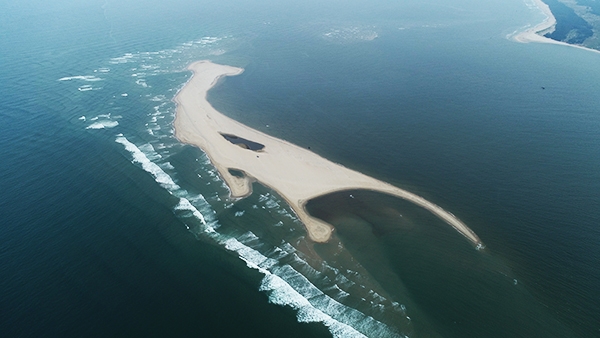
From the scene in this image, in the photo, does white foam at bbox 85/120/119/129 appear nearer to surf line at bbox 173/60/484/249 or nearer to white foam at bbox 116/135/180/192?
white foam at bbox 116/135/180/192

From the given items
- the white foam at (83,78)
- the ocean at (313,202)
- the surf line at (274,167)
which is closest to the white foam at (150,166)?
the ocean at (313,202)

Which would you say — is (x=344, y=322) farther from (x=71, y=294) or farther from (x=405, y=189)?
(x=71, y=294)

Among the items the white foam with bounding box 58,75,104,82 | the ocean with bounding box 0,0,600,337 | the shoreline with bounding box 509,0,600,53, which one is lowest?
the ocean with bounding box 0,0,600,337

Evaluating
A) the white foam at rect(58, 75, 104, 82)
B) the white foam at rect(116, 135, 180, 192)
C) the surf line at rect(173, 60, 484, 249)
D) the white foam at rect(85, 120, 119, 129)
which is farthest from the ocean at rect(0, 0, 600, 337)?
the surf line at rect(173, 60, 484, 249)

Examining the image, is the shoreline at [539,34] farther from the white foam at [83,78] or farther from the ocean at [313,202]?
the white foam at [83,78]

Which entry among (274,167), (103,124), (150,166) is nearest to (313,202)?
(274,167)

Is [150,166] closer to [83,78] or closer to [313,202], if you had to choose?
[313,202]

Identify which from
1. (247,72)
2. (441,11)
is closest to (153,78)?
(247,72)
